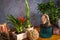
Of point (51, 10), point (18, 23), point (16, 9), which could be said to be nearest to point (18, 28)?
point (18, 23)

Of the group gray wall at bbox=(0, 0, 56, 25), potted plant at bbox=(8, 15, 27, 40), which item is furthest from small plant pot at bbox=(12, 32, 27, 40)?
gray wall at bbox=(0, 0, 56, 25)

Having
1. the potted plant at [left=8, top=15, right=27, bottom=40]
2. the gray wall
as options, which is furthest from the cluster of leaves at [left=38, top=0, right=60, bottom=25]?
the potted plant at [left=8, top=15, right=27, bottom=40]

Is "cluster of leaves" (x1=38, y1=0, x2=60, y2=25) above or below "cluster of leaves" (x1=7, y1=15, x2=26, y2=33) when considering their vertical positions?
above

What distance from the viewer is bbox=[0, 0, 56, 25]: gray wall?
1643 millimetres

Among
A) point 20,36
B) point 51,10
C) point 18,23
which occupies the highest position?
point 51,10

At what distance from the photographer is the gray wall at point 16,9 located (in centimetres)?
164

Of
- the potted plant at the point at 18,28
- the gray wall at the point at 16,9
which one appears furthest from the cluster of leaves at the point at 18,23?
the gray wall at the point at 16,9

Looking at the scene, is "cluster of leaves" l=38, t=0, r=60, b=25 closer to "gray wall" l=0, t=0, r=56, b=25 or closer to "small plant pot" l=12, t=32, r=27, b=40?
"gray wall" l=0, t=0, r=56, b=25

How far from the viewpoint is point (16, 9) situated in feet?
5.64

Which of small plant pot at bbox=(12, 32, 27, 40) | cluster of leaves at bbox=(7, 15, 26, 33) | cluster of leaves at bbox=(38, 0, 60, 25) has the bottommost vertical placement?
small plant pot at bbox=(12, 32, 27, 40)

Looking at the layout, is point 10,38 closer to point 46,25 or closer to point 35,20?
point 46,25

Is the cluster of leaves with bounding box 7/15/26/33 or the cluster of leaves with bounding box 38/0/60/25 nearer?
the cluster of leaves with bounding box 7/15/26/33

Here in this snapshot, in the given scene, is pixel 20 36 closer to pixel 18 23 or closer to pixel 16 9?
pixel 18 23

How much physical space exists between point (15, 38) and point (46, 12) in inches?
18.6
